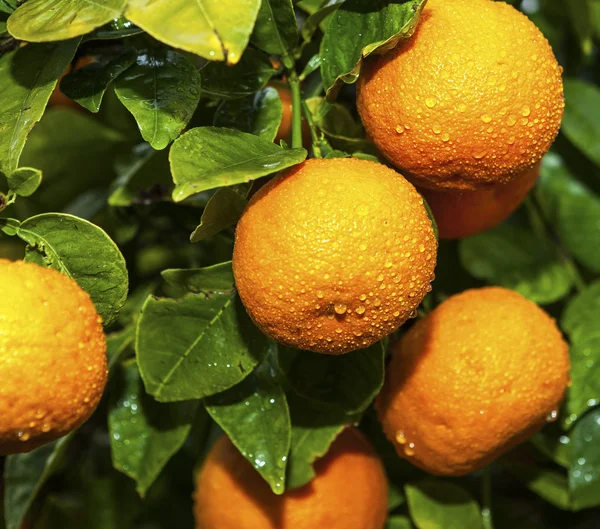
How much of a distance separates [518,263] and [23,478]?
2.79 feet

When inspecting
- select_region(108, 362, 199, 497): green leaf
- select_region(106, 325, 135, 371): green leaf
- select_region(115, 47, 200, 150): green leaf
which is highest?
select_region(115, 47, 200, 150): green leaf

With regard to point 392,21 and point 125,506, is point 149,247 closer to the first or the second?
point 125,506

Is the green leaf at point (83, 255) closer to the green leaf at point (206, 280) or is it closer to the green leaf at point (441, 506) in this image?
the green leaf at point (206, 280)

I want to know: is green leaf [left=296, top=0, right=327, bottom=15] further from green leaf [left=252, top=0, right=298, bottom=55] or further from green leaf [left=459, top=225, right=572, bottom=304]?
green leaf [left=459, top=225, right=572, bottom=304]

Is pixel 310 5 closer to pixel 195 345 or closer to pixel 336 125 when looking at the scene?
pixel 336 125

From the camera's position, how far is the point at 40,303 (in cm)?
67

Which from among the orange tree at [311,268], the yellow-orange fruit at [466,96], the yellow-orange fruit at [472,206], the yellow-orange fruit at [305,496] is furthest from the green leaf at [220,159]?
the yellow-orange fruit at [305,496]

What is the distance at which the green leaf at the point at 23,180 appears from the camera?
0.78 metres

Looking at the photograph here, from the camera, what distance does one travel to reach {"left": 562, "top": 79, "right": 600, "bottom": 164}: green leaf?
132 centimetres

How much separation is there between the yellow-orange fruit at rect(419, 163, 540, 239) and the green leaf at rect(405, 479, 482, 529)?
0.40 m

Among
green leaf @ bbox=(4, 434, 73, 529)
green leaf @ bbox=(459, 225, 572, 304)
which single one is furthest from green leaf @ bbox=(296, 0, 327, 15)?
green leaf @ bbox=(4, 434, 73, 529)

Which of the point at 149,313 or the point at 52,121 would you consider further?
the point at 52,121

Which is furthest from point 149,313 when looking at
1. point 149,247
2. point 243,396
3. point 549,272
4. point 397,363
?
point 549,272

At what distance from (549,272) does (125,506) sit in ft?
2.90
